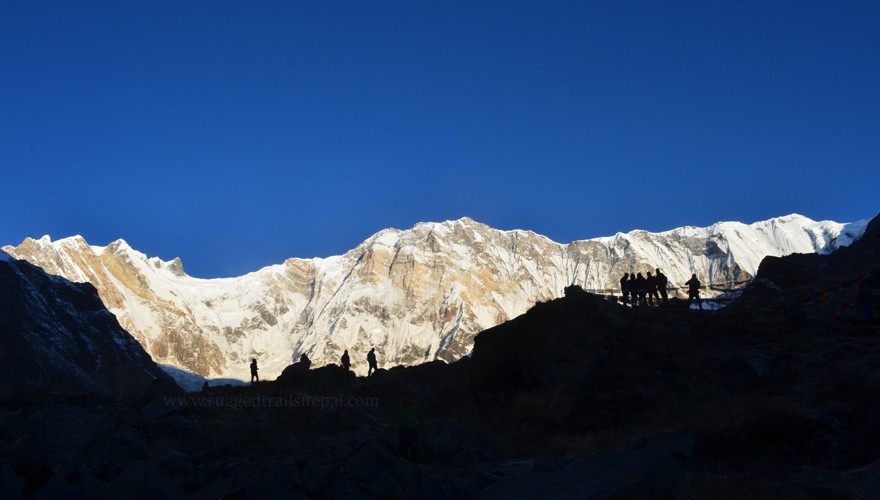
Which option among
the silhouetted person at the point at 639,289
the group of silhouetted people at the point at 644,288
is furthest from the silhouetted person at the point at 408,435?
the silhouetted person at the point at 639,289

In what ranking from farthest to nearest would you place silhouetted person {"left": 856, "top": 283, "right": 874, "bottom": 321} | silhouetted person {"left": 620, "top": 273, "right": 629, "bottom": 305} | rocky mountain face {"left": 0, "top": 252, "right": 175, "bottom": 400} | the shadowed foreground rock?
1. rocky mountain face {"left": 0, "top": 252, "right": 175, "bottom": 400}
2. silhouetted person {"left": 620, "top": 273, "right": 629, "bottom": 305}
3. silhouetted person {"left": 856, "top": 283, "right": 874, "bottom": 321}
4. the shadowed foreground rock

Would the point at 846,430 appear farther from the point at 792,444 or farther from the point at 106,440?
the point at 106,440

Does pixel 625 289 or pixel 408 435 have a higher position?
pixel 625 289

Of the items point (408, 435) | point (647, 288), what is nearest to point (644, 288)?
point (647, 288)

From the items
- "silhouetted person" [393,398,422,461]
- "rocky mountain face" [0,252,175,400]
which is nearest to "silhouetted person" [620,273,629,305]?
"silhouetted person" [393,398,422,461]

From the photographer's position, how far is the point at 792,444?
14625 millimetres

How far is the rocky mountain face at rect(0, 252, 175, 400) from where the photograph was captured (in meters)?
91.0

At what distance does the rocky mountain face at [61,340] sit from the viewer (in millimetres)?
91000

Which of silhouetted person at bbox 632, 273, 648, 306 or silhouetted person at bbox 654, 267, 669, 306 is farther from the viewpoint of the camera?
silhouetted person at bbox 632, 273, 648, 306

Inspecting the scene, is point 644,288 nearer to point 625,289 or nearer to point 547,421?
point 625,289

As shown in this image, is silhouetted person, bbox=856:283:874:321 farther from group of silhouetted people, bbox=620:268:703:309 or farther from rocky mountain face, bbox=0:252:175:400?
rocky mountain face, bbox=0:252:175:400

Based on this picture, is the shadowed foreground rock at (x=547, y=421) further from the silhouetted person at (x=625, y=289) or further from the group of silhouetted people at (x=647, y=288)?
the silhouetted person at (x=625, y=289)

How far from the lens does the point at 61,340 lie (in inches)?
4373

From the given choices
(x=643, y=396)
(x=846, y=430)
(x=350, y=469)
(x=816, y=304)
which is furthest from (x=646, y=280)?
(x=350, y=469)
